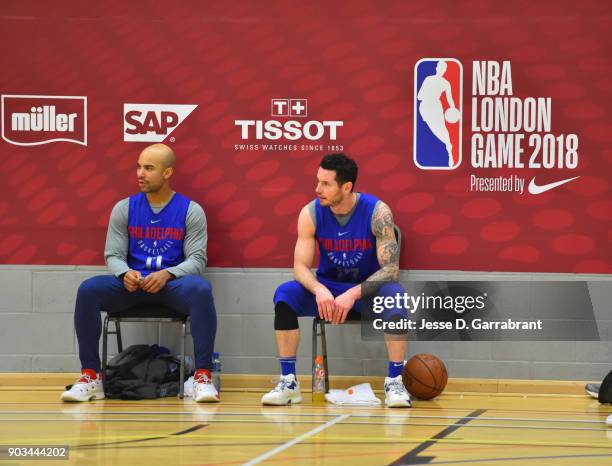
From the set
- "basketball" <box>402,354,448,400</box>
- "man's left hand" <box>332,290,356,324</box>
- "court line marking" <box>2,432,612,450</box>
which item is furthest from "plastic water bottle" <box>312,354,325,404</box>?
"court line marking" <box>2,432,612,450</box>

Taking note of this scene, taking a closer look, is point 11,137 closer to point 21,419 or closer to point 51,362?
point 51,362

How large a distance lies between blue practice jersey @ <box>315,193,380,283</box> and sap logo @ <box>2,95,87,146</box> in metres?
1.80

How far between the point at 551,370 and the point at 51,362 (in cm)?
323

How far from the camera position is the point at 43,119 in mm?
6812

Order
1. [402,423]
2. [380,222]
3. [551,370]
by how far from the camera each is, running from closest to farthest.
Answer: [402,423] → [380,222] → [551,370]

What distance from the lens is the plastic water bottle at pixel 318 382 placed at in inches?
237

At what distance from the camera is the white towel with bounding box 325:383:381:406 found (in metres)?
5.89

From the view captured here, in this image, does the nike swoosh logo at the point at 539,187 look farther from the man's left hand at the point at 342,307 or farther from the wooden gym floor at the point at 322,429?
the man's left hand at the point at 342,307

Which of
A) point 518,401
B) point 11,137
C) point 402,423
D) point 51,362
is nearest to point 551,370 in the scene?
point 518,401

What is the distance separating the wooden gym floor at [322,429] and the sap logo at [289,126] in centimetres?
166

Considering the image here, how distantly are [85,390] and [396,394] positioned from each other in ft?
5.81

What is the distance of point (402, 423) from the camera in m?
5.04

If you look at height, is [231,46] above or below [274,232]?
above

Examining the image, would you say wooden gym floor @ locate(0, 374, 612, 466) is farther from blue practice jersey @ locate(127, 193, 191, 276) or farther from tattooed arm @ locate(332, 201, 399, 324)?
blue practice jersey @ locate(127, 193, 191, 276)
